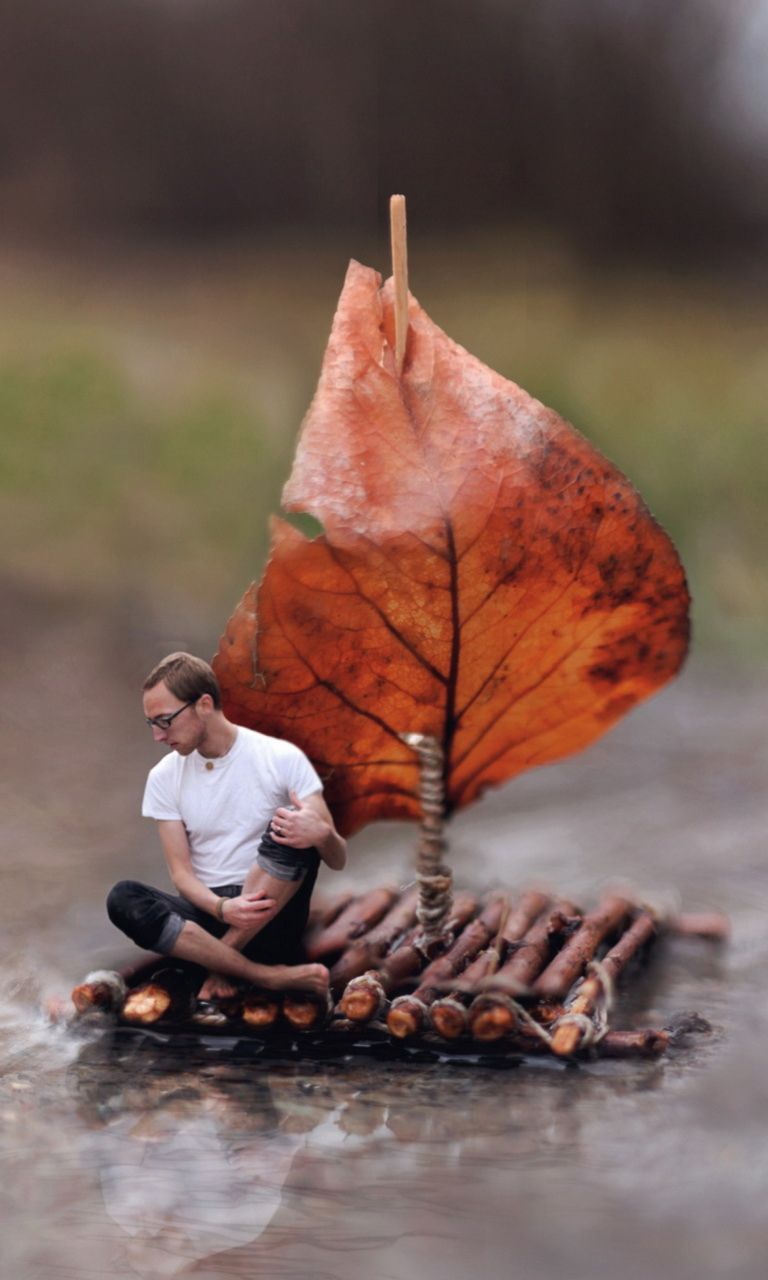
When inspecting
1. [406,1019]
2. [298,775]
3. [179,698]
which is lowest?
[406,1019]

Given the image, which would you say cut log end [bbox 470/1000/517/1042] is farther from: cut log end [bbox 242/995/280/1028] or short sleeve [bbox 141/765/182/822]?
short sleeve [bbox 141/765/182/822]

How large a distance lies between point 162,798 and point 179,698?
7.8 inches

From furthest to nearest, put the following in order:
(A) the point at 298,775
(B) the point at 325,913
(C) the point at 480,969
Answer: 1. (B) the point at 325,913
2. (C) the point at 480,969
3. (A) the point at 298,775

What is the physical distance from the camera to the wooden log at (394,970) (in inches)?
87.4

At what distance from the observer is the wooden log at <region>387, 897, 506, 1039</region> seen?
2182mm

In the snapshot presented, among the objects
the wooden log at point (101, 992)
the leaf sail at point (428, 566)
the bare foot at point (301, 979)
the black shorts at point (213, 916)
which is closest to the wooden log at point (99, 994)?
the wooden log at point (101, 992)

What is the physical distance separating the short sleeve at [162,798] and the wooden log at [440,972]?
1.43ft

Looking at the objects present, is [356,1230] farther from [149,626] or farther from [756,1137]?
[149,626]

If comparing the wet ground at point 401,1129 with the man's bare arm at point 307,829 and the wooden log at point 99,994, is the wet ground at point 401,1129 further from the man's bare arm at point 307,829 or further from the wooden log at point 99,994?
the man's bare arm at point 307,829

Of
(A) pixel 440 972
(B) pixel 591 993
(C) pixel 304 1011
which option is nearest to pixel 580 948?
(B) pixel 591 993

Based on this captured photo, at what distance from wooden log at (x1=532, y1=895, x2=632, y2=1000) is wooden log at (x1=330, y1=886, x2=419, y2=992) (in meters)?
0.27

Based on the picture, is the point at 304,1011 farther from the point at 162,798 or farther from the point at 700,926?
the point at 700,926

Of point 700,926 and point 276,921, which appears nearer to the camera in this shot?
point 276,921

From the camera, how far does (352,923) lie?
2516 millimetres
